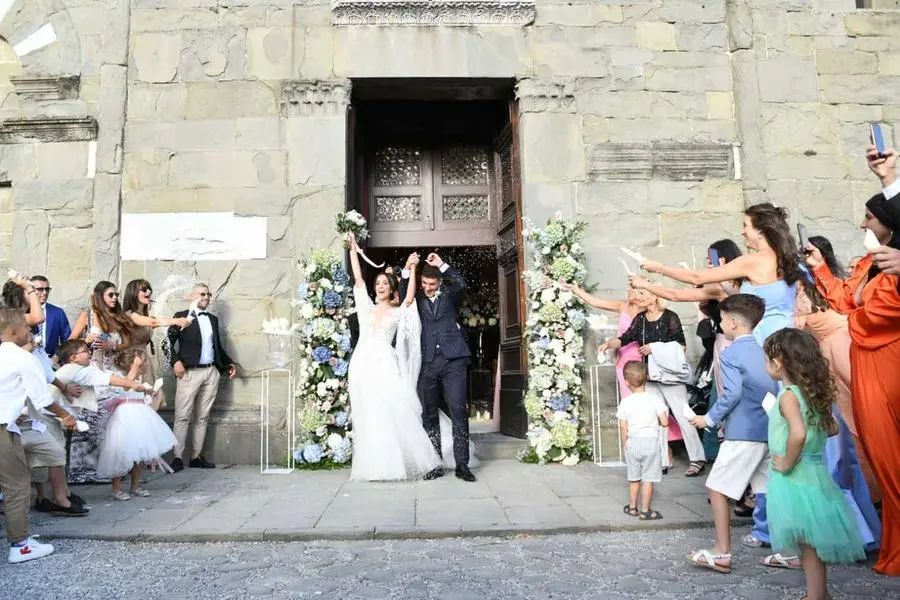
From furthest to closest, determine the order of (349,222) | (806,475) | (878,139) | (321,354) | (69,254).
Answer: (69,254) < (349,222) < (321,354) < (878,139) < (806,475)

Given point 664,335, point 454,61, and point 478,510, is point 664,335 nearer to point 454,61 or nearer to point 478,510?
point 478,510

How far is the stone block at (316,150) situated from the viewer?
7801mm

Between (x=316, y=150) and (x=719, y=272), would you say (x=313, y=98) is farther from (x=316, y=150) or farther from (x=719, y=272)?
(x=719, y=272)

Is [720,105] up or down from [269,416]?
up

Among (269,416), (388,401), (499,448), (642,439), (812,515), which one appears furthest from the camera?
(499,448)

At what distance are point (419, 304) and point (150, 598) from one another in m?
3.78

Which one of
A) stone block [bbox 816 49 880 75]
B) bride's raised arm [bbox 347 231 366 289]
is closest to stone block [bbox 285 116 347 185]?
bride's raised arm [bbox 347 231 366 289]

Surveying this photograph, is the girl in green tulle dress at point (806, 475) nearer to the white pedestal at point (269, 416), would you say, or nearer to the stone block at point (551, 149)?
the stone block at point (551, 149)

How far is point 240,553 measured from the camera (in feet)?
13.4

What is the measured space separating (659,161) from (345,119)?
146 inches

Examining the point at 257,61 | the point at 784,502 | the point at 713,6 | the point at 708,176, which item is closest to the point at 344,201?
the point at 257,61

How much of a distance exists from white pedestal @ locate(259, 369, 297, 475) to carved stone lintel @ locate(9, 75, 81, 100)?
13.3ft

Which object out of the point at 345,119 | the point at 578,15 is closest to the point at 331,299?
the point at 345,119

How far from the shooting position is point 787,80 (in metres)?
8.20
